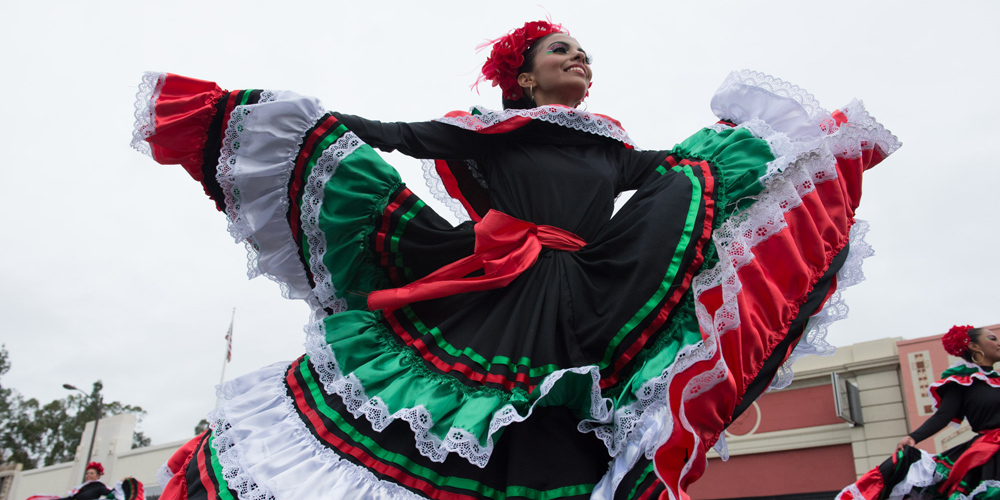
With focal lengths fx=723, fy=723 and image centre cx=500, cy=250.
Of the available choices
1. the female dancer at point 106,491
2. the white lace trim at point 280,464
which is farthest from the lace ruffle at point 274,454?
the female dancer at point 106,491

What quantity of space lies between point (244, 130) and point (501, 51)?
1184 mm

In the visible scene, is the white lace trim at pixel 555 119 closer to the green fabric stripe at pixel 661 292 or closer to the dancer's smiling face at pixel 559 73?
the dancer's smiling face at pixel 559 73

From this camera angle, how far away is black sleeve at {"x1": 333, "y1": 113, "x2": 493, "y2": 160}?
7.16ft

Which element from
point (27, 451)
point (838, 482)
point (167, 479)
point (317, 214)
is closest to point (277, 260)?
point (317, 214)

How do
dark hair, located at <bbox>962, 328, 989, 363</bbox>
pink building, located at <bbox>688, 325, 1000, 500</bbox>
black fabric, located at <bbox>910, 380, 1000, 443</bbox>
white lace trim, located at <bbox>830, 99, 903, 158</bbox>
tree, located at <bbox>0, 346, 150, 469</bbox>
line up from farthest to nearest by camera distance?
tree, located at <bbox>0, 346, 150, 469</bbox>
pink building, located at <bbox>688, 325, 1000, 500</bbox>
dark hair, located at <bbox>962, 328, 989, 363</bbox>
black fabric, located at <bbox>910, 380, 1000, 443</bbox>
white lace trim, located at <bbox>830, 99, 903, 158</bbox>

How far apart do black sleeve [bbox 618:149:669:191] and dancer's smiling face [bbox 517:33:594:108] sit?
35 cm

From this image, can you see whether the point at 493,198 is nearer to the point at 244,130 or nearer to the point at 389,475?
the point at 244,130

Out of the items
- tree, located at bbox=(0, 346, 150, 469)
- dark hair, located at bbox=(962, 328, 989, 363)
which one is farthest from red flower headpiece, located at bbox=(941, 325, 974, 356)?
tree, located at bbox=(0, 346, 150, 469)

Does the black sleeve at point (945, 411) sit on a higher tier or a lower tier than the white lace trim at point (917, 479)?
higher

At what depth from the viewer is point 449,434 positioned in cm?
165

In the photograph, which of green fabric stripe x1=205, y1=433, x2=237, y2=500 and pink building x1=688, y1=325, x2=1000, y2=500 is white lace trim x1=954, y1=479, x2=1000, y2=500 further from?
pink building x1=688, y1=325, x2=1000, y2=500

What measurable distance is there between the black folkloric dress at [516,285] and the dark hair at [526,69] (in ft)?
1.57

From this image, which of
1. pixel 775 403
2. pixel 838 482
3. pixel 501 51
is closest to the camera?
pixel 501 51

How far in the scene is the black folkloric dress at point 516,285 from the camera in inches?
65.9
